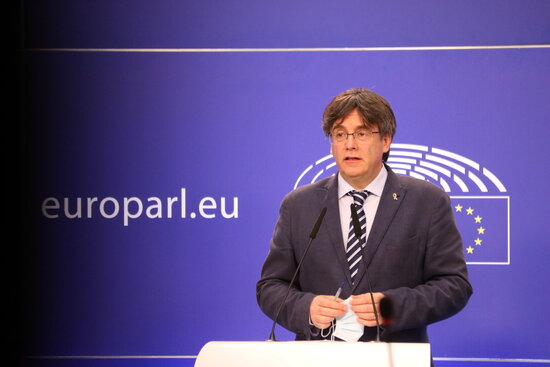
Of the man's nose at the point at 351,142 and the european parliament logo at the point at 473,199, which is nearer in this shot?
the man's nose at the point at 351,142

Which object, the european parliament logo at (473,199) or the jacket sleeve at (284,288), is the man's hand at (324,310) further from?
the european parliament logo at (473,199)

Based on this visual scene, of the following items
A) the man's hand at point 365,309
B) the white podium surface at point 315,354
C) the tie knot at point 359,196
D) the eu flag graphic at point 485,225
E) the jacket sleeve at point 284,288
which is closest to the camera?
the white podium surface at point 315,354

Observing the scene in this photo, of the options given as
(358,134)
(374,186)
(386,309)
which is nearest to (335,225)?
(374,186)

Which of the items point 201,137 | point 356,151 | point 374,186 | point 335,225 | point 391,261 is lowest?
point 391,261

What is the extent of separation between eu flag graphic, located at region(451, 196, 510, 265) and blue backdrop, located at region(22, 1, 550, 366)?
7.8 inches

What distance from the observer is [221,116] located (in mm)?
3672

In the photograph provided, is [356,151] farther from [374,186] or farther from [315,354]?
[315,354]

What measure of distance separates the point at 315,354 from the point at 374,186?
0.87 m

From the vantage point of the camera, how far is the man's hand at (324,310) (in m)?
2.01

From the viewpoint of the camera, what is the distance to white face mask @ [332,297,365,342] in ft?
6.78

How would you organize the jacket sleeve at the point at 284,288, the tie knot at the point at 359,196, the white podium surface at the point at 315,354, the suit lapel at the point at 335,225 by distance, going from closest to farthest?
1. the white podium surface at the point at 315,354
2. the jacket sleeve at the point at 284,288
3. the suit lapel at the point at 335,225
4. the tie knot at the point at 359,196

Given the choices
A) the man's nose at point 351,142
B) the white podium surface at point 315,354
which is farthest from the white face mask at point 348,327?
the man's nose at point 351,142

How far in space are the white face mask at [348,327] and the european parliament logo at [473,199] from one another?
5.27 ft

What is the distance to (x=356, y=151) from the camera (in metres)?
2.36
